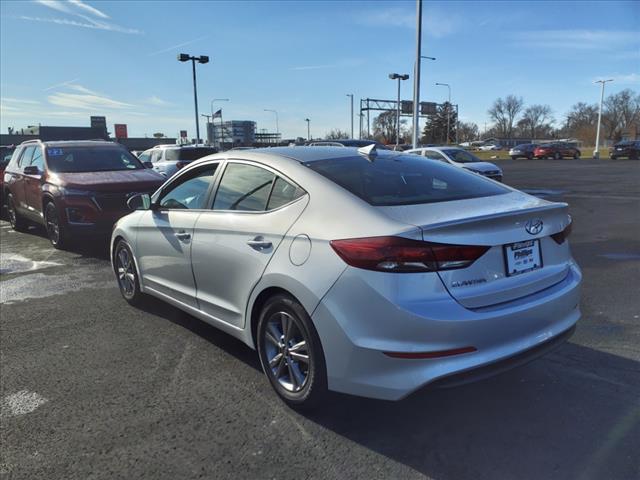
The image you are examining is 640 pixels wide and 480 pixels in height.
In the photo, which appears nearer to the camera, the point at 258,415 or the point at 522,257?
the point at 522,257

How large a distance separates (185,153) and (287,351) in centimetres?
1506

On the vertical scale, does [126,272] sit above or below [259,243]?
below

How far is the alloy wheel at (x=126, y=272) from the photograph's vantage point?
5320 mm

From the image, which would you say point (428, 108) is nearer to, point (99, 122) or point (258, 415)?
point (99, 122)

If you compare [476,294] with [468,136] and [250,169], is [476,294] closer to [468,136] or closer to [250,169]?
[250,169]

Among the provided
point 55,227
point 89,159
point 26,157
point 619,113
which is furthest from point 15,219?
point 619,113

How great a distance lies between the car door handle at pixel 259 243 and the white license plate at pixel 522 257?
141 cm

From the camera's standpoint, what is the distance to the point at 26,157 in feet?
34.2

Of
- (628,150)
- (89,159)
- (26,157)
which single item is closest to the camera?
(89,159)

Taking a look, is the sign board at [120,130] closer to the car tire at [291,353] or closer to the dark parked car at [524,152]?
the dark parked car at [524,152]

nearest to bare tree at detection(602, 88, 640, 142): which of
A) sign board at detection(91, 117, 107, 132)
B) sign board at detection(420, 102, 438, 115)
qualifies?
sign board at detection(420, 102, 438, 115)

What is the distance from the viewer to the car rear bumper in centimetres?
259

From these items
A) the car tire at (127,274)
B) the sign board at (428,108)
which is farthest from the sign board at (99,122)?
the car tire at (127,274)

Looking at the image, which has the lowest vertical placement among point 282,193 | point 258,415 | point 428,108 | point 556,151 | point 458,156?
point 258,415
